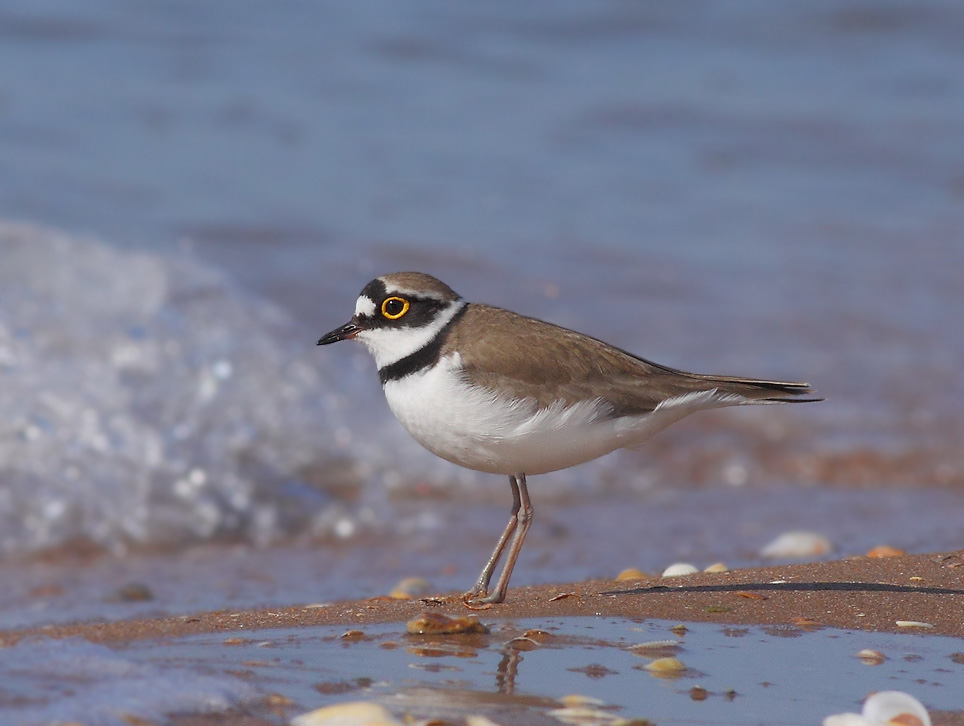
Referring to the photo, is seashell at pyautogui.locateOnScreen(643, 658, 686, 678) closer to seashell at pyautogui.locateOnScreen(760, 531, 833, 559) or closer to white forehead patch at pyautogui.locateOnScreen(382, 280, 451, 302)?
white forehead patch at pyautogui.locateOnScreen(382, 280, 451, 302)

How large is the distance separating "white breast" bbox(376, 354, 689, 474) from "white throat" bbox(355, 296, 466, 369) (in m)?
0.12

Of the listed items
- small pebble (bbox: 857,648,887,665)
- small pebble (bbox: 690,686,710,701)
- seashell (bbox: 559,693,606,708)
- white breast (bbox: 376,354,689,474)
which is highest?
white breast (bbox: 376,354,689,474)

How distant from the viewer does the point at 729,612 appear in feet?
15.1

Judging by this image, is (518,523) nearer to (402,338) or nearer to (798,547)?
(402,338)

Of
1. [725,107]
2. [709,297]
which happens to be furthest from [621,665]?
[725,107]

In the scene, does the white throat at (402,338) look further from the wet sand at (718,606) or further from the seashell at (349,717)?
the seashell at (349,717)

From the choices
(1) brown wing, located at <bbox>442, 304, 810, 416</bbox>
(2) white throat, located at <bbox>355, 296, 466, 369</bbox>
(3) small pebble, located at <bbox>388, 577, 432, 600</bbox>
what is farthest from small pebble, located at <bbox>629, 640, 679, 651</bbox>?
(3) small pebble, located at <bbox>388, 577, 432, 600</bbox>

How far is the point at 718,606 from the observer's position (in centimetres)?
468

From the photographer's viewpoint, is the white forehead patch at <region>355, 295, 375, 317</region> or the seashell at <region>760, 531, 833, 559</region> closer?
the white forehead patch at <region>355, 295, 375, 317</region>

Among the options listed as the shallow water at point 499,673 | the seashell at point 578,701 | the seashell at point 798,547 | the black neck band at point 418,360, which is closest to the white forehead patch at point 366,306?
the black neck band at point 418,360

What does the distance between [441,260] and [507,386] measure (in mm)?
7268

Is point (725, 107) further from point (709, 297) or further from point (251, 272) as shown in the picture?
point (251, 272)

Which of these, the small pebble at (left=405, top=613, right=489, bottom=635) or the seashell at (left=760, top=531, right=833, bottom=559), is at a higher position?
the seashell at (left=760, top=531, right=833, bottom=559)

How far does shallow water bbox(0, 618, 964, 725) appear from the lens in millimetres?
3457
